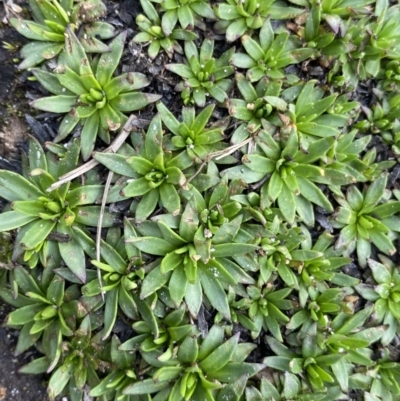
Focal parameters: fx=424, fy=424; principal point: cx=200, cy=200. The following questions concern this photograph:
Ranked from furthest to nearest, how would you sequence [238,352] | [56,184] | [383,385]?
[383,385]
[238,352]
[56,184]

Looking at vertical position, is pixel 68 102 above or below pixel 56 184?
above

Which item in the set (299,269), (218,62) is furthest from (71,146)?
(299,269)

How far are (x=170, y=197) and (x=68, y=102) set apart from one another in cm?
81

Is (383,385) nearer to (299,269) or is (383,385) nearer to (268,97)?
Result: (299,269)

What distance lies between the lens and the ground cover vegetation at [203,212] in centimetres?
242

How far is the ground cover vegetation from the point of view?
2420 millimetres

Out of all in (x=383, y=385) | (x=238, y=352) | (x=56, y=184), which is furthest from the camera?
(x=383, y=385)

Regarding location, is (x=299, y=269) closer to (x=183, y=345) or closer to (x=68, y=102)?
(x=183, y=345)

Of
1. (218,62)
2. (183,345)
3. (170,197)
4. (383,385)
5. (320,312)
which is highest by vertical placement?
(218,62)

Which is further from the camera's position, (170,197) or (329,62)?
(329,62)

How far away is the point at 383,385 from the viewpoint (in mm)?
2717

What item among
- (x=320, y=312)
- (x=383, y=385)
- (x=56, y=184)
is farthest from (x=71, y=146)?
(x=383, y=385)

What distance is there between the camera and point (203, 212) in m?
2.46

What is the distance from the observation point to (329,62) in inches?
107
